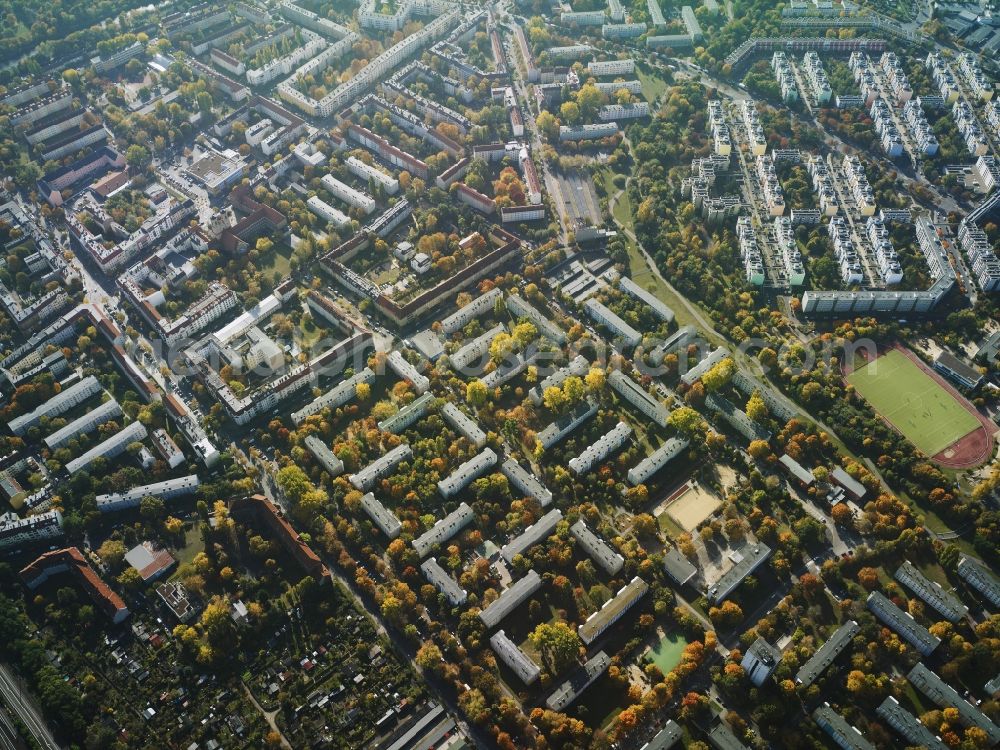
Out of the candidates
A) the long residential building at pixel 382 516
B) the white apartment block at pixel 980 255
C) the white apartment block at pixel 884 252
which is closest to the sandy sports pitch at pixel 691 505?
the long residential building at pixel 382 516

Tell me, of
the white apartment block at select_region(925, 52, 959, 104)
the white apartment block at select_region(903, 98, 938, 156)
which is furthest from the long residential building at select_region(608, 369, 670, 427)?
the white apartment block at select_region(925, 52, 959, 104)

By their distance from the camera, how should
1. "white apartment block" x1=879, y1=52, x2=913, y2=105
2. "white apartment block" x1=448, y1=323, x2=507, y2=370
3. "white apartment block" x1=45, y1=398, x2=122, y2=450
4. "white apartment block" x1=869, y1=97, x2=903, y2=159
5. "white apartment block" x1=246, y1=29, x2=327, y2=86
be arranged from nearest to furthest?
"white apartment block" x1=45, y1=398, x2=122, y2=450
"white apartment block" x1=448, y1=323, x2=507, y2=370
"white apartment block" x1=869, y1=97, x2=903, y2=159
"white apartment block" x1=879, y1=52, x2=913, y2=105
"white apartment block" x1=246, y1=29, x2=327, y2=86

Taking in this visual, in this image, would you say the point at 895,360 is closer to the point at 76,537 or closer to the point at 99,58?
the point at 76,537

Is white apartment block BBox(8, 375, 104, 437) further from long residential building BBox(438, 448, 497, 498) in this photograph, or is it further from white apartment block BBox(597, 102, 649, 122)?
white apartment block BBox(597, 102, 649, 122)

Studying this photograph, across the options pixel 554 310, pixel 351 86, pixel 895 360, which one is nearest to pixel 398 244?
pixel 554 310

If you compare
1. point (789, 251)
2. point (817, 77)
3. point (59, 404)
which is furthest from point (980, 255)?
point (59, 404)

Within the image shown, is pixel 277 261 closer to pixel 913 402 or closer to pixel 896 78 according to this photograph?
pixel 913 402
